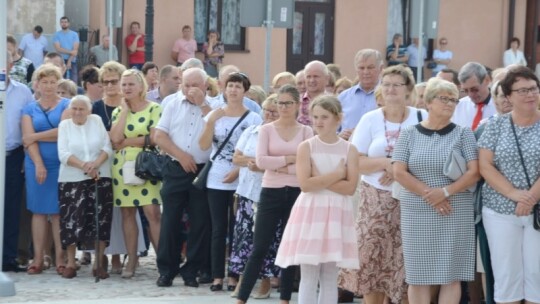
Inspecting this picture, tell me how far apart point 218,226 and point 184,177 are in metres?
0.58

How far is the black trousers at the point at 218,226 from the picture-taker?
12.0m

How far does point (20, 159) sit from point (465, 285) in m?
4.76

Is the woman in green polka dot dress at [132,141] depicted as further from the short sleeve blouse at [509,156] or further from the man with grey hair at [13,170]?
the short sleeve blouse at [509,156]

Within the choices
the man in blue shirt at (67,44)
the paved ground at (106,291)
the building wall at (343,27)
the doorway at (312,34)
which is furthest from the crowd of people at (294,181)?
the doorway at (312,34)

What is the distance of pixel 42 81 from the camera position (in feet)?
42.2

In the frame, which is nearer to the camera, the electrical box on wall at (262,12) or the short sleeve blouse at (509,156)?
the short sleeve blouse at (509,156)

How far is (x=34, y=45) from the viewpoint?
2811 cm

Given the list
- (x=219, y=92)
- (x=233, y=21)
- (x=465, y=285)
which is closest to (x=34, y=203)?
(x=219, y=92)

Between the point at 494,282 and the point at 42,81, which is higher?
the point at 42,81

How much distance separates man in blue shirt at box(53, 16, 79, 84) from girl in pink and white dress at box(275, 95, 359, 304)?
1896 cm

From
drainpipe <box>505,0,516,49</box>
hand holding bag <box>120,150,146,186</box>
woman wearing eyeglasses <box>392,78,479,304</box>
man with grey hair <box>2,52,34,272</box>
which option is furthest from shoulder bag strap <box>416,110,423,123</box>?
drainpipe <box>505,0,516,49</box>

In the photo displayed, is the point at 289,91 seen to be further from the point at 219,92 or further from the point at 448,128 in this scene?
the point at 219,92

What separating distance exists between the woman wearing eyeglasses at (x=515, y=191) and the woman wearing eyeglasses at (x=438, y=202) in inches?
A: 6.6

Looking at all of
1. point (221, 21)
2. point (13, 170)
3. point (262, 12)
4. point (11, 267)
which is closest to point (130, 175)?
point (13, 170)
